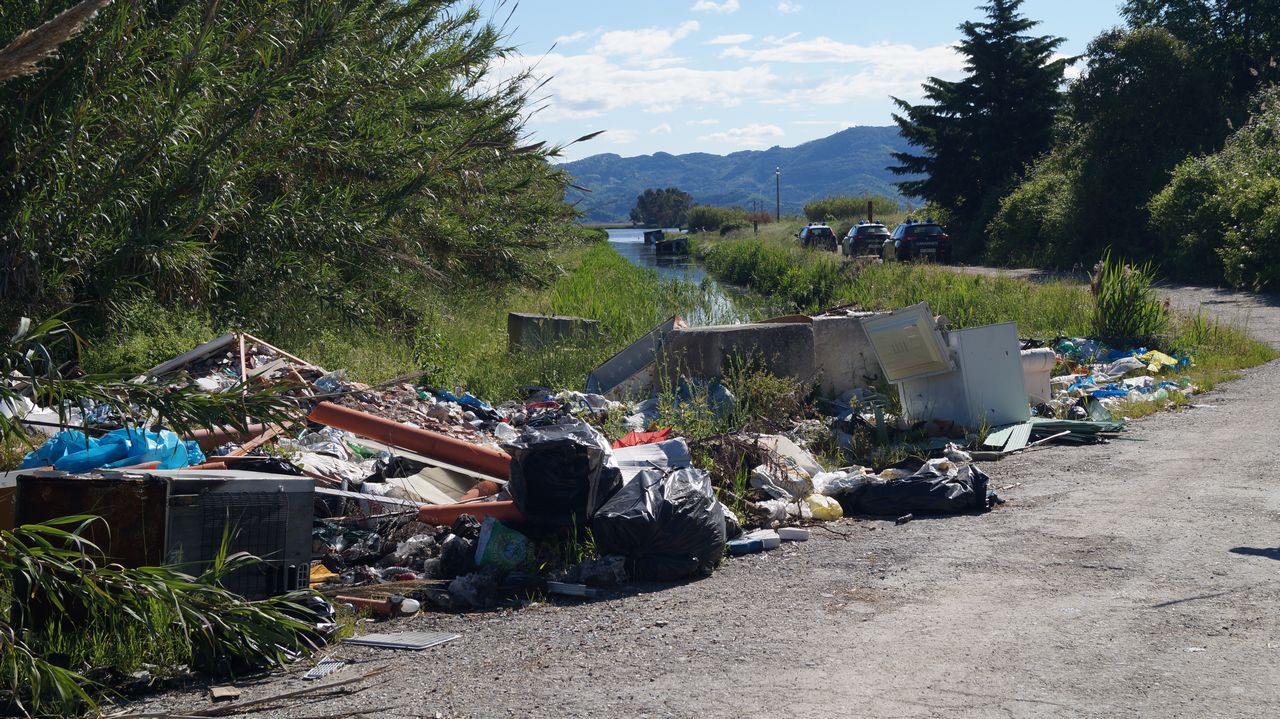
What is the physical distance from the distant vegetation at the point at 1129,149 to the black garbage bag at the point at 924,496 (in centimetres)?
1730

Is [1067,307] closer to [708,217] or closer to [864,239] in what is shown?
[864,239]

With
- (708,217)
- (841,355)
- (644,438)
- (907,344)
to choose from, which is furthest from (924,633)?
(708,217)

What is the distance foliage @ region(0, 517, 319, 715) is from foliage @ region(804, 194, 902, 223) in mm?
66875

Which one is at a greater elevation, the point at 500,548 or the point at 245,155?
the point at 245,155

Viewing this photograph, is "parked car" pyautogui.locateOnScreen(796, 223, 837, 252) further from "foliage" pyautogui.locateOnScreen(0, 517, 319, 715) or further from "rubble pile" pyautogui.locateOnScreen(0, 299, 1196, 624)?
"foliage" pyautogui.locateOnScreen(0, 517, 319, 715)

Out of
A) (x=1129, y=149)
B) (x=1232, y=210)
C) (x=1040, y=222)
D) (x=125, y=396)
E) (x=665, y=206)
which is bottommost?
(x=125, y=396)

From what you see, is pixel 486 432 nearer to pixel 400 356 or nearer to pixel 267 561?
pixel 400 356

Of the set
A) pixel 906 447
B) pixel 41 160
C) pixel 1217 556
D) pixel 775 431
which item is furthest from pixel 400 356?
pixel 1217 556

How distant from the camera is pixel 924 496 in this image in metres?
7.23

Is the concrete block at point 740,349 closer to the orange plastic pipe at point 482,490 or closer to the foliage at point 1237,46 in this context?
the orange plastic pipe at point 482,490

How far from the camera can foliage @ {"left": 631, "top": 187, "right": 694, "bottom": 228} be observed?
176488 mm

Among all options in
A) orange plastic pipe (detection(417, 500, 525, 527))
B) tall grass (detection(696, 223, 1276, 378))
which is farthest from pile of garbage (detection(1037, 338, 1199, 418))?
orange plastic pipe (detection(417, 500, 525, 527))

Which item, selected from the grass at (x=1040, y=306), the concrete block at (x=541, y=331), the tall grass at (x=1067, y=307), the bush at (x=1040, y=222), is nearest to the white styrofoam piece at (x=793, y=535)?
the grass at (x=1040, y=306)

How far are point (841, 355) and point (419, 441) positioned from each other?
5162 millimetres
